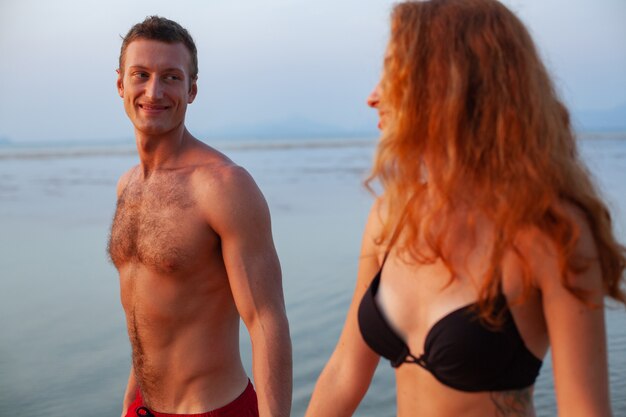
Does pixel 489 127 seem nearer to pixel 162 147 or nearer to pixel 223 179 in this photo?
pixel 223 179

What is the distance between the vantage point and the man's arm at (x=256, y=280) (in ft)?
10.1

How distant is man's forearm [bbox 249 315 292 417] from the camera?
3.05m

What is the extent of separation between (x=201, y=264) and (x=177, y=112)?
63cm

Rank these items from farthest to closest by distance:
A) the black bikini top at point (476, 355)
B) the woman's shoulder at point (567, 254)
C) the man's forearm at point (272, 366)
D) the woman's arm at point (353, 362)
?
1. the man's forearm at point (272, 366)
2. the woman's arm at point (353, 362)
3. the black bikini top at point (476, 355)
4. the woman's shoulder at point (567, 254)

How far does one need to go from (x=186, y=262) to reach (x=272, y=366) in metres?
0.49

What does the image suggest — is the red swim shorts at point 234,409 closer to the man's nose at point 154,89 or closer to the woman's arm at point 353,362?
the woman's arm at point 353,362

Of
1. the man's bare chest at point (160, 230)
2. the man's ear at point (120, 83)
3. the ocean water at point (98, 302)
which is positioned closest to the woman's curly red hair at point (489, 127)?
the ocean water at point (98, 302)

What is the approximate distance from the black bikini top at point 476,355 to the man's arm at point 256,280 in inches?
39.4

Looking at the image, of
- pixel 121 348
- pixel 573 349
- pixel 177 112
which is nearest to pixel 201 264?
pixel 177 112

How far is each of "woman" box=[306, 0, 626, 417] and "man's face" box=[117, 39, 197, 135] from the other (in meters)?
1.32

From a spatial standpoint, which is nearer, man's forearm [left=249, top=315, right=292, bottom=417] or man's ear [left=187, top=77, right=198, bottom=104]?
man's forearm [left=249, top=315, right=292, bottom=417]

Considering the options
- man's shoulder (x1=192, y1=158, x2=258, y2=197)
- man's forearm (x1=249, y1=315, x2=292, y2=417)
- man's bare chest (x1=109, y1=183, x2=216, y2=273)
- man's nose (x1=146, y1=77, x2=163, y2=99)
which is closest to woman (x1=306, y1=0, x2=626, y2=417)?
man's forearm (x1=249, y1=315, x2=292, y2=417)

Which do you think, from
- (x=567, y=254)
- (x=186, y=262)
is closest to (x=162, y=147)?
(x=186, y=262)

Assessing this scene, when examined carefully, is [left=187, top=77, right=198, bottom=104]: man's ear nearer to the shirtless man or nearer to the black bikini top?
the shirtless man
